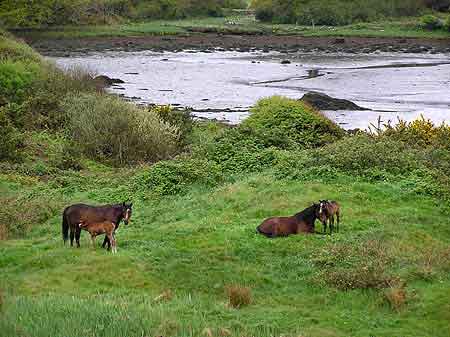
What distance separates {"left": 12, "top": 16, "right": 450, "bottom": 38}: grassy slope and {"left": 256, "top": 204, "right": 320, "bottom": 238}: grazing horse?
9021cm

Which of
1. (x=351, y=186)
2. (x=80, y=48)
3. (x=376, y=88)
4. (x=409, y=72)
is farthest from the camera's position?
(x=80, y=48)

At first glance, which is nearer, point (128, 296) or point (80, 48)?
point (128, 296)

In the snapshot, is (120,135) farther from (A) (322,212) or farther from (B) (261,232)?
(A) (322,212)

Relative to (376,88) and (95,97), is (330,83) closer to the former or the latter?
(376,88)

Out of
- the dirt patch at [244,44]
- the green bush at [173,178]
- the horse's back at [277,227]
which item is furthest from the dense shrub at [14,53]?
the dirt patch at [244,44]

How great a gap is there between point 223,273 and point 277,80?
53.2 m

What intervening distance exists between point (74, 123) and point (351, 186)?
1613cm

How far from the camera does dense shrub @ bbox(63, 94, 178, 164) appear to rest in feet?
103

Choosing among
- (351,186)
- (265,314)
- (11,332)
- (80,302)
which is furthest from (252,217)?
(11,332)

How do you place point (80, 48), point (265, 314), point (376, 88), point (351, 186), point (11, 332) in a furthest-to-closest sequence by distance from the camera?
1. point (80, 48)
2. point (376, 88)
3. point (351, 186)
4. point (265, 314)
5. point (11, 332)

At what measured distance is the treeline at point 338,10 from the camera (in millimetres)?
126000

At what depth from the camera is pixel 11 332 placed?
9.14m

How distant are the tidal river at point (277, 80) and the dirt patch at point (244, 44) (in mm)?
5526

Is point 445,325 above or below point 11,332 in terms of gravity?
below
